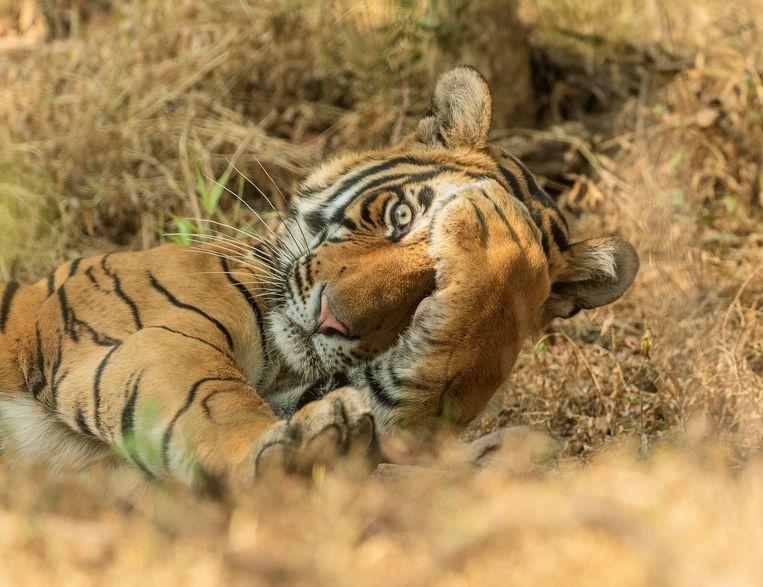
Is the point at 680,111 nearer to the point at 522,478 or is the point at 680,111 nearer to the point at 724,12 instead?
the point at 724,12

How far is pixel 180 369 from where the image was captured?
207cm

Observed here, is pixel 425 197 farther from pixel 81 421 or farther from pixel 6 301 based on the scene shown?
pixel 6 301

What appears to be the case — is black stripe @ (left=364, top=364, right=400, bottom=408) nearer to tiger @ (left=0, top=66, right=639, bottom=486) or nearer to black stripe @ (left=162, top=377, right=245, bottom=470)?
tiger @ (left=0, top=66, right=639, bottom=486)

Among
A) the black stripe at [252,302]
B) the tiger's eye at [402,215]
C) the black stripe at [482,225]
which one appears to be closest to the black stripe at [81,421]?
the black stripe at [252,302]

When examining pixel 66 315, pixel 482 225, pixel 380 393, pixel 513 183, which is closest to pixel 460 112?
pixel 513 183

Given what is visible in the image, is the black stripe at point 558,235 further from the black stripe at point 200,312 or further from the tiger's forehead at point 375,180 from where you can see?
the black stripe at point 200,312

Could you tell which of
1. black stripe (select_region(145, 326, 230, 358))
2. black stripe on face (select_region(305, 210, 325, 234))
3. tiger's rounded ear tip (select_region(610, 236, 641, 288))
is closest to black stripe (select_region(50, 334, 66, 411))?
black stripe (select_region(145, 326, 230, 358))

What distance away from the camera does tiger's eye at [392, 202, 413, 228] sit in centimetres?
235

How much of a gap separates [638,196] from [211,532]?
10.3ft

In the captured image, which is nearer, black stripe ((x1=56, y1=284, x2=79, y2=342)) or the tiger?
the tiger

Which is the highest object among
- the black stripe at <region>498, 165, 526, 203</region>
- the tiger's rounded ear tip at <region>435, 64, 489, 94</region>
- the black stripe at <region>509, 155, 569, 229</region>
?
the tiger's rounded ear tip at <region>435, 64, 489, 94</region>

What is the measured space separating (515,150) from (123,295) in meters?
2.33

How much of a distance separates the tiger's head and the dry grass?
1.26 ft

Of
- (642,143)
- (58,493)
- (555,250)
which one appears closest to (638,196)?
(642,143)
